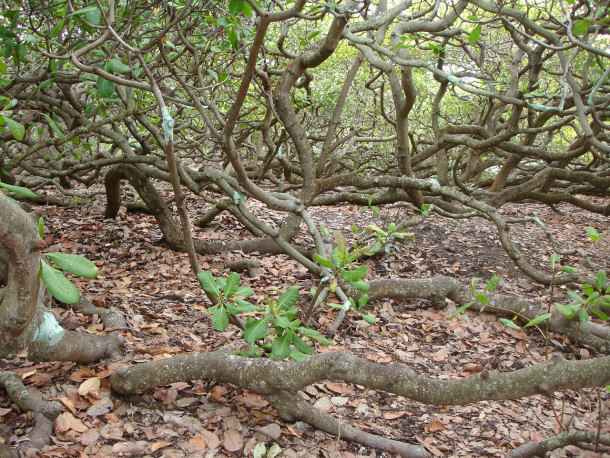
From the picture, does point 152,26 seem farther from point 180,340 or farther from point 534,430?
point 534,430

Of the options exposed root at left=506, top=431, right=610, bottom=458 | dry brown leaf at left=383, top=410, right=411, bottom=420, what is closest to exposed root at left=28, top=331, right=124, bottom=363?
dry brown leaf at left=383, top=410, right=411, bottom=420

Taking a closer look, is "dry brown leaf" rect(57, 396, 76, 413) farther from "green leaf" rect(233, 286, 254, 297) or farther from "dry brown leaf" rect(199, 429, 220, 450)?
"green leaf" rect(233, 286, 254, 297)

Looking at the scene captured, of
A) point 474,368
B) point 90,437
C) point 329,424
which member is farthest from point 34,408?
point 474,368

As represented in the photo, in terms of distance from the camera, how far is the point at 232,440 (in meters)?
2.34

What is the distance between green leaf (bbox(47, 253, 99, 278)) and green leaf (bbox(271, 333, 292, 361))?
0.98 metres

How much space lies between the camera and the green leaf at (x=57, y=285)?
5.08 feet

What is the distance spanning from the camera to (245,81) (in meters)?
2.48

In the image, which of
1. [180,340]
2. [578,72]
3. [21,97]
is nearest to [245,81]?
[180,340]

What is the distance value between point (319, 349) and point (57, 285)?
83.9 inches

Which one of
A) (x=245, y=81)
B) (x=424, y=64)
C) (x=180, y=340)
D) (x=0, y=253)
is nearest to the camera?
(x=0, y=253)

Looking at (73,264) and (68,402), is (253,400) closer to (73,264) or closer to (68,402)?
(68,402)

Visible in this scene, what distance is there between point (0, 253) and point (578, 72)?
7.36 meters

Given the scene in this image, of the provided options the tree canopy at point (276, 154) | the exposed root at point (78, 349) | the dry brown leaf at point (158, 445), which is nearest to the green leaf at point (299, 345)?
the tree canopy at point (276, 154)

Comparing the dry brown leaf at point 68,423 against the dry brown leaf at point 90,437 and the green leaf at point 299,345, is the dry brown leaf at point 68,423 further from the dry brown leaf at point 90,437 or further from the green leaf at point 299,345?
the green leaf at point 299,345
